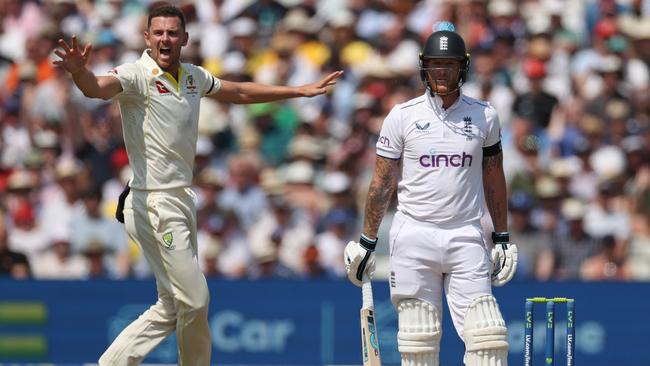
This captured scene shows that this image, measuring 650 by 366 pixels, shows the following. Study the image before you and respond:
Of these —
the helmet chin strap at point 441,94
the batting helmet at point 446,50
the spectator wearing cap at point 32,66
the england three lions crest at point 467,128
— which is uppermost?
the spectator wearing cap at point 32,66

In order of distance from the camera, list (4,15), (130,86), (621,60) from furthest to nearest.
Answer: (4,15) < (621,60) < (130,86)

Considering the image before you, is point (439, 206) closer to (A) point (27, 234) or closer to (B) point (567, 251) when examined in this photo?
(B) point (567, 251)

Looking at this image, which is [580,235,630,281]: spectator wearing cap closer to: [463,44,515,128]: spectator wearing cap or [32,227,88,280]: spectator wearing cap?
[463,44,515,128]: spectator wearing cap

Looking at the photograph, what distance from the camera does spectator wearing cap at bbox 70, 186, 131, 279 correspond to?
491 inches

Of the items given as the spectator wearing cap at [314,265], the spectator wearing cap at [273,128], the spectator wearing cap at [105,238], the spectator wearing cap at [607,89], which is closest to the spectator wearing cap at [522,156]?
the spectator wearing cap at [607,89]

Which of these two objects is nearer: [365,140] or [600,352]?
[600,352]

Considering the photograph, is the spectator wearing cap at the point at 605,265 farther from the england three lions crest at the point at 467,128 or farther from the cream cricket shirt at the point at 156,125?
the cream cricket shirt at the point at 156,125

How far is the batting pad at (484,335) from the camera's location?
7.20 metres

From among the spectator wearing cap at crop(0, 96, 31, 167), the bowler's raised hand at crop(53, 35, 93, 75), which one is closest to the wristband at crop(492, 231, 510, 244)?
the bowler's raised hand at crop(53, 35, 93, 75)

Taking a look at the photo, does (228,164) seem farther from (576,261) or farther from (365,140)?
(576,261)

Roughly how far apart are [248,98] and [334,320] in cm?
421

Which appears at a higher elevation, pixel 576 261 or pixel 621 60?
pixel 621 60

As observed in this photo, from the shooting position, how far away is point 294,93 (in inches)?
316

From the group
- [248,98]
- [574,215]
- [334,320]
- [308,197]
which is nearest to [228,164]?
[308,197]
